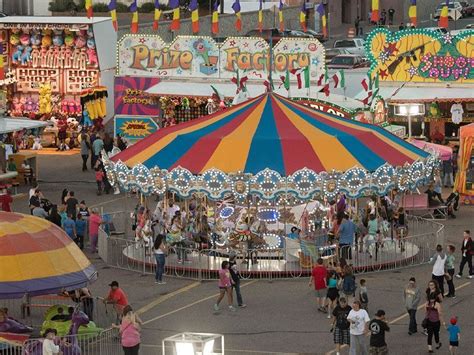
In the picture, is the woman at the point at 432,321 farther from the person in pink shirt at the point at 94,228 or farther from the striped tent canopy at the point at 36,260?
the person in pink shirt at the point at 94,228

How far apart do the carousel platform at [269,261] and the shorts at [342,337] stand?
617 centimetres

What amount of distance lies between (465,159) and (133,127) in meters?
13.0

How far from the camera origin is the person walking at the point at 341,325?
965 inches

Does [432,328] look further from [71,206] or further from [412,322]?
[71,206]

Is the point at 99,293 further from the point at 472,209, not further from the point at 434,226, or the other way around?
the point at 472,209

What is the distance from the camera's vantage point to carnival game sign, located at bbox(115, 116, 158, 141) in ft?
161

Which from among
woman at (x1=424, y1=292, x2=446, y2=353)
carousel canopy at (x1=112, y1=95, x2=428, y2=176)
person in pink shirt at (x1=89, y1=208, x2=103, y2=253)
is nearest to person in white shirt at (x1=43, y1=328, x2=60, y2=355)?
woman at (x1=424, y1=292, x2=446, y2=353)

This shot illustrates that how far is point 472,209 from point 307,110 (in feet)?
24.3

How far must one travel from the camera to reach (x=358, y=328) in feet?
78.8

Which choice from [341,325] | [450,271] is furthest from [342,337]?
[450,271]

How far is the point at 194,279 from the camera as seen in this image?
3097 centimetres

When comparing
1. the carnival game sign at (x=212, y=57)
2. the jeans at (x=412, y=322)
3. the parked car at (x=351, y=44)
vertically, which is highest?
the carnival game sign at (x=212, y=57)

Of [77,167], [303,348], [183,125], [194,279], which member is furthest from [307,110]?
[77,167]

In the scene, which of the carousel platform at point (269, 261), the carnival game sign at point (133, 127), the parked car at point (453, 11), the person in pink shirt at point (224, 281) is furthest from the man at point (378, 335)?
the parked car at point (453, 11)
